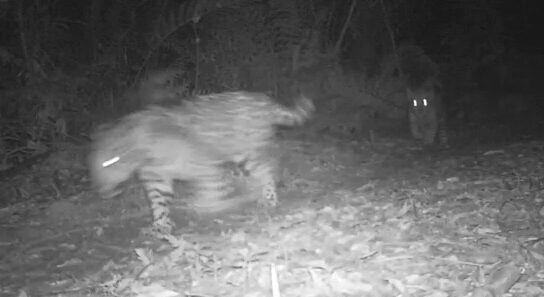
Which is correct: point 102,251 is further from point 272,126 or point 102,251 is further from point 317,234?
point 272,126

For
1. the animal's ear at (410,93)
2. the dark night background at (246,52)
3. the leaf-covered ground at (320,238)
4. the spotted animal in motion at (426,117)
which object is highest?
the dark night background at (246,52)

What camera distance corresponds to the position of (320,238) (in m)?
4.62

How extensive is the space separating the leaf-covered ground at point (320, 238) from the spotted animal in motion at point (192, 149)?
330 mm

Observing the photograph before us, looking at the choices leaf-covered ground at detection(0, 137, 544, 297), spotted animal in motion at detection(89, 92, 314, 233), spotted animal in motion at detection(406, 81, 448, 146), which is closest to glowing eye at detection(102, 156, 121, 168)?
spotted animal in motion at detection(89, 92, 314, 233)

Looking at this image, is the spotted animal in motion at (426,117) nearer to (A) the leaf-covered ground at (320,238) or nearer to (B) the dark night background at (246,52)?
(B) the dark night background at (246,52)

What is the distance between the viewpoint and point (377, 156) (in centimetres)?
818

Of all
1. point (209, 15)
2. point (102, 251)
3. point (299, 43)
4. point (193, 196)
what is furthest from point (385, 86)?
point (102, 251)

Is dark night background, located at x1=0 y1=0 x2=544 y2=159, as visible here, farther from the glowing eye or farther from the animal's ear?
the glowing eye

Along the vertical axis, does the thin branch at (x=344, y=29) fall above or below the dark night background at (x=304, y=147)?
above

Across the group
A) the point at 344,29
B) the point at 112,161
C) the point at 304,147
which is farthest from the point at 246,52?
the point at 112,161

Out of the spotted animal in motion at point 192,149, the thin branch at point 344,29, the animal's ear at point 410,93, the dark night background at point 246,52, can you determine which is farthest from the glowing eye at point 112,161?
the animal's ear at point 410,93

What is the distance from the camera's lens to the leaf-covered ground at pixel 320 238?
3684 mm

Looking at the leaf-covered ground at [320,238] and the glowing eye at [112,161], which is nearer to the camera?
the leaf-covered ground at [320,238]

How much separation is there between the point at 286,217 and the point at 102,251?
5.88 ft
